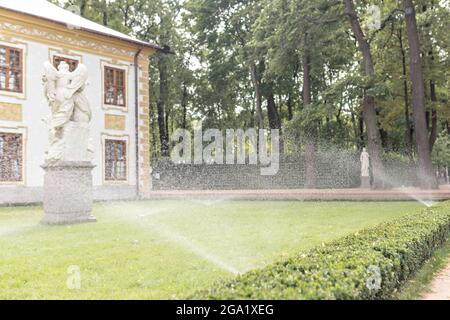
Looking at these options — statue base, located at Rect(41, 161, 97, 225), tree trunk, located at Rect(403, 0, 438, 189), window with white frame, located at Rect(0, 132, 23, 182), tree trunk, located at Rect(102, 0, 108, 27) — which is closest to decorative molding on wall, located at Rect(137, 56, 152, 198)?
window with white frame, located at Rect(0, 132, 23, 182)

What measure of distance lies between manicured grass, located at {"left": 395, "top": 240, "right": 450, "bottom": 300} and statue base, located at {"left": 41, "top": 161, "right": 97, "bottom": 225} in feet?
26.7

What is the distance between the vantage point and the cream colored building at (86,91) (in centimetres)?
1884

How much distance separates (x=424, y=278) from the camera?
605 cm

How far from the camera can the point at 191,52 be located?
4012cm

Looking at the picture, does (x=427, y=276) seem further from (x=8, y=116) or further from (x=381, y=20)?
(x=381, y=20)

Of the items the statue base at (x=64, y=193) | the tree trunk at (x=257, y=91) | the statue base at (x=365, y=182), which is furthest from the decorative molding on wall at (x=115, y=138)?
the statue base at (x=365, y=182)

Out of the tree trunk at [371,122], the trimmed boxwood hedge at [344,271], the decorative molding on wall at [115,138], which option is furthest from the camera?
the tree trunk at [371,122]

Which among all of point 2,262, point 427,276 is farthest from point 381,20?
point 2,262

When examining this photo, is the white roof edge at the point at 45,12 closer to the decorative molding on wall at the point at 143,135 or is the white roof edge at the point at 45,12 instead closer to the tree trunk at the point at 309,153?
the decorative molding on wall at the point at 143,135

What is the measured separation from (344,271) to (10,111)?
17636mm

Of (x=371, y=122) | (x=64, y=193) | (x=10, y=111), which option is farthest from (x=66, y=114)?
(x=371, y=122)

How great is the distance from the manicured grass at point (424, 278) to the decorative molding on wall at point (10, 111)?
16473mm

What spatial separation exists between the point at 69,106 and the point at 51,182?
6.47 ft

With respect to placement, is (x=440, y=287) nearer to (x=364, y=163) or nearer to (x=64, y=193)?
(x=64, y=193)
